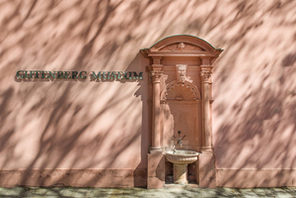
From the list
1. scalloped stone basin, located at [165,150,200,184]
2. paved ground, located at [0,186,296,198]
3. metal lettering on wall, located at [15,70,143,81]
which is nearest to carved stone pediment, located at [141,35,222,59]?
metal lettering on wall, located at [15,70,143,81]

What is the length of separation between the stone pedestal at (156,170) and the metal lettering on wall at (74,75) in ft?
6.63

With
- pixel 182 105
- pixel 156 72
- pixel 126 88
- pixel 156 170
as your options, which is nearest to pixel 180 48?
pixel 156 72

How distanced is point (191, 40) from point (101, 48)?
7.71ft

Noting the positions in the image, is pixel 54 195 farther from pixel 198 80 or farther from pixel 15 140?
pixel 198 80

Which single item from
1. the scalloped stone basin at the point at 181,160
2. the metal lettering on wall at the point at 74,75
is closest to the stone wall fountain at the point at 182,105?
the scalloped stone basin at the point at 181,160

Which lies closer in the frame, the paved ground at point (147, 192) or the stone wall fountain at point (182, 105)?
the paved ground at point (147, 192)

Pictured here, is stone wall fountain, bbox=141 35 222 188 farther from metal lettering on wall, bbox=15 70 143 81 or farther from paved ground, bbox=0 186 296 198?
metal lettering on wall, bbox=15 70 143 81

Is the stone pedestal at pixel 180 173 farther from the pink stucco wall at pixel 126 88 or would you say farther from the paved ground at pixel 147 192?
the pink stucco wall at pixel 126 88

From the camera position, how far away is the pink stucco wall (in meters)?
5.59

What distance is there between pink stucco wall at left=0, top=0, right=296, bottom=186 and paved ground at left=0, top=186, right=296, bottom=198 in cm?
28

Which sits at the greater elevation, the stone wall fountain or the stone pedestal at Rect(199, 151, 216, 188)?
the stone wall fountain

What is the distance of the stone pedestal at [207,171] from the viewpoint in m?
5.42

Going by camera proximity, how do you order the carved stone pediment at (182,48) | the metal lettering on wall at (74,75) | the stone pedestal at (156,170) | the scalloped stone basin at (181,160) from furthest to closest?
the metal lettering on wall at (74,75), the carved stone pediment at (182,48), the stone pedestal at (156,170), the scalloped stone basin at (181,160)

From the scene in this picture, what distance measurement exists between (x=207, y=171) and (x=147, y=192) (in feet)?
5.16
